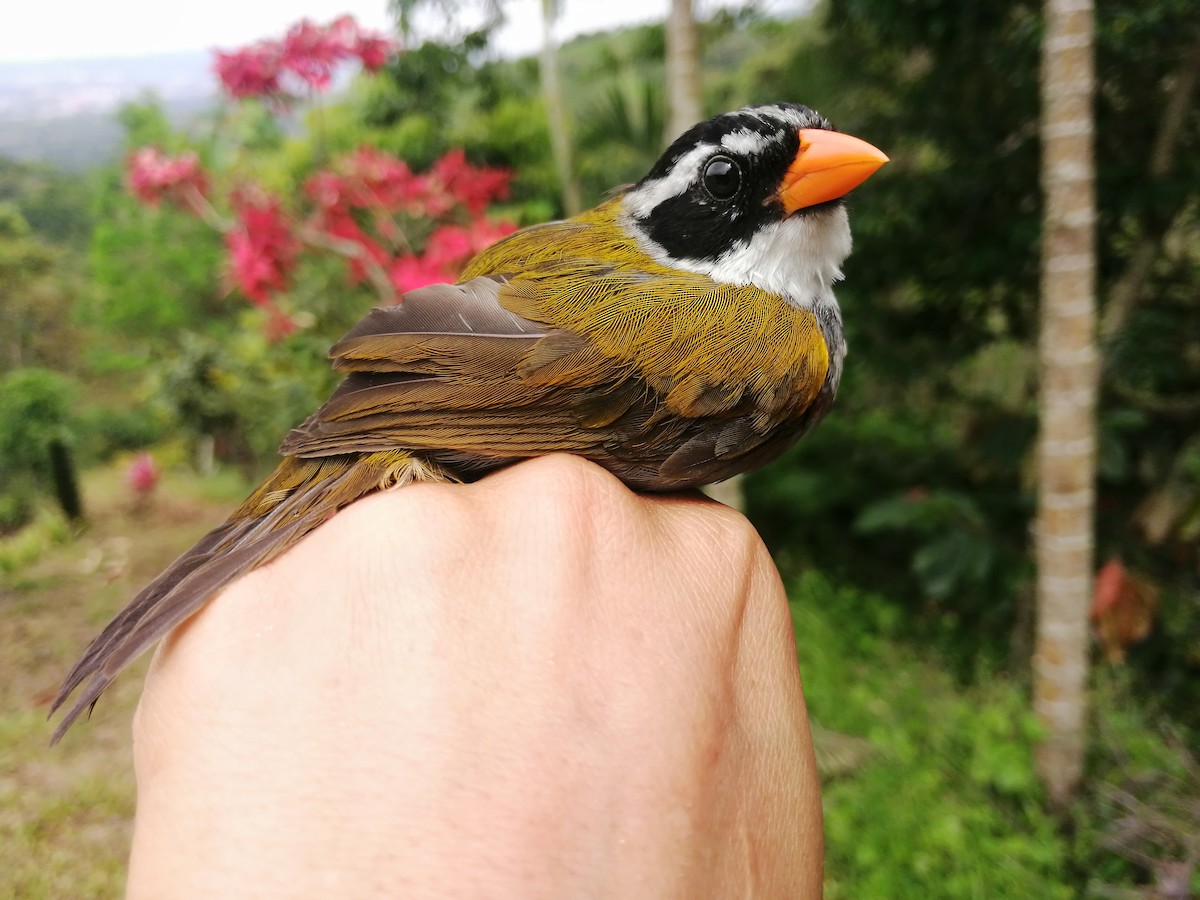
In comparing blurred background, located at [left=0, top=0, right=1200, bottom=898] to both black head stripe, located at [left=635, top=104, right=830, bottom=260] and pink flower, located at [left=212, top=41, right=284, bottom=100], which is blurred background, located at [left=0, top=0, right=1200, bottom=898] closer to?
pink flower, located at [left=212, top=41, right=284, bottom=100]

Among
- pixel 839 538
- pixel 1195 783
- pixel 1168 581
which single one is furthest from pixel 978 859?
pixel 839 538

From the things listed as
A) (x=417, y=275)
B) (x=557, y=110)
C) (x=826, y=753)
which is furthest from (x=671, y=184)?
(x=557, y=110)

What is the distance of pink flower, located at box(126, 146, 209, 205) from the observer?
3115 mm

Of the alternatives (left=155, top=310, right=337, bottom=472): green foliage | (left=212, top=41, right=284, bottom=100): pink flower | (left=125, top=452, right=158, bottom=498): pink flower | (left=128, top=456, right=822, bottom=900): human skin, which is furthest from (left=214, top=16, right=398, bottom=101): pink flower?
(left=128, top=456, right=822, bottom=900): human skin

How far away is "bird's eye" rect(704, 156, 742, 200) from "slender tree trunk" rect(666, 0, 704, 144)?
1.57 meters

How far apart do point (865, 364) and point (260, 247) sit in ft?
9.55

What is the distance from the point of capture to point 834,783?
2.93 m

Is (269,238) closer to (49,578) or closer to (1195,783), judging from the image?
(49,578)

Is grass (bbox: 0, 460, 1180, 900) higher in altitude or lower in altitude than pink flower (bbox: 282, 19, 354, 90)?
lower

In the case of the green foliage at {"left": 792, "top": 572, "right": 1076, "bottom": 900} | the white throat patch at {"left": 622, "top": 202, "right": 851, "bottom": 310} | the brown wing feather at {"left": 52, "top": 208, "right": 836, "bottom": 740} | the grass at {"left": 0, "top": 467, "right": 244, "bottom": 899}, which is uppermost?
the white throat patch at {"left": 622, "top": 202, "right": 851, "bottom": 310}

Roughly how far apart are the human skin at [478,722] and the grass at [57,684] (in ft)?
4.17

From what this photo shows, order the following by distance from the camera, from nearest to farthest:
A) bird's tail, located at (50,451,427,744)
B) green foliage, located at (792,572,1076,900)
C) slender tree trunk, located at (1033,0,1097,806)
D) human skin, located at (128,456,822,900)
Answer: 1. human skin, located at (128,456,822,900)
2. bird's tail, located at (50,451,427,744)
3. slender tree trunk, located at (1033,0,1097,806)
4. green foliage, located at (792,572,1076,900)

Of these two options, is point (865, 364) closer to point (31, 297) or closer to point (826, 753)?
point (826, 753)

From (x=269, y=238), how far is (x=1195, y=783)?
4139 mm
